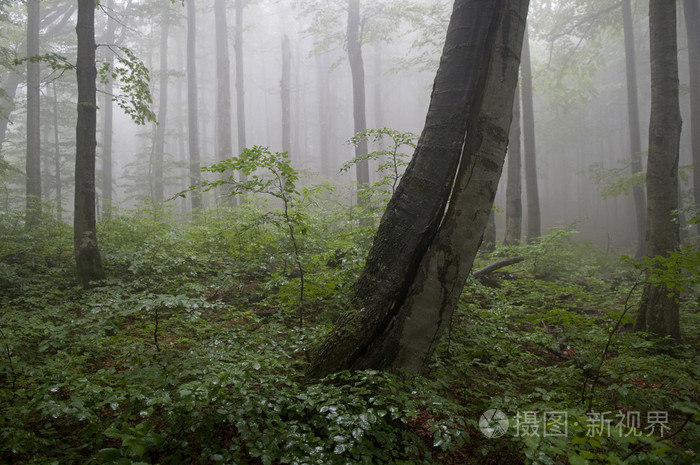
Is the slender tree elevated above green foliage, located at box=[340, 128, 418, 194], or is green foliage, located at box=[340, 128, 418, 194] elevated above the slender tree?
the slender tree

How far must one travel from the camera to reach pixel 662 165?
527 centimetres

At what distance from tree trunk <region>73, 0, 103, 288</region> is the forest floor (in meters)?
0.44

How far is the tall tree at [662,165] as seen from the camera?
15.9 feet

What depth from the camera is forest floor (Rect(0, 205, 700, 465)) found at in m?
2.06

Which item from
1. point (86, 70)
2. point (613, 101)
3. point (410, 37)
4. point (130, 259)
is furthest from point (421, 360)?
point (410, 37)

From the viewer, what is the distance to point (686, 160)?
31.6 meters

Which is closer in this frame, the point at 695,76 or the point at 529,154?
the point at 695,76

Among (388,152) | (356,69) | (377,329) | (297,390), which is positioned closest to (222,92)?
(356,69)

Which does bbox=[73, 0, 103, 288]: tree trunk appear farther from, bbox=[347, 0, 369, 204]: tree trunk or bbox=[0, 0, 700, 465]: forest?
bbox=[347, 0, 369, 204]: tree trunk

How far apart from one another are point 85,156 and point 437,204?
592 centimetres

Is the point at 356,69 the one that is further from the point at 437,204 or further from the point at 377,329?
the point at 377,329

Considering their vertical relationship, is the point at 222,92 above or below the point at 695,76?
above

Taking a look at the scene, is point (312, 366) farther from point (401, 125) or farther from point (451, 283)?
point (401, 125)

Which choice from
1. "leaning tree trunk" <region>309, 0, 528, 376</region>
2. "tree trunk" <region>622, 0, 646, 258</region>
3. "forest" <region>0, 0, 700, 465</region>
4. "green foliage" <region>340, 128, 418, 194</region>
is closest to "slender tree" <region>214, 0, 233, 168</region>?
"forest" <region>0, 0, 700, 465</region>
